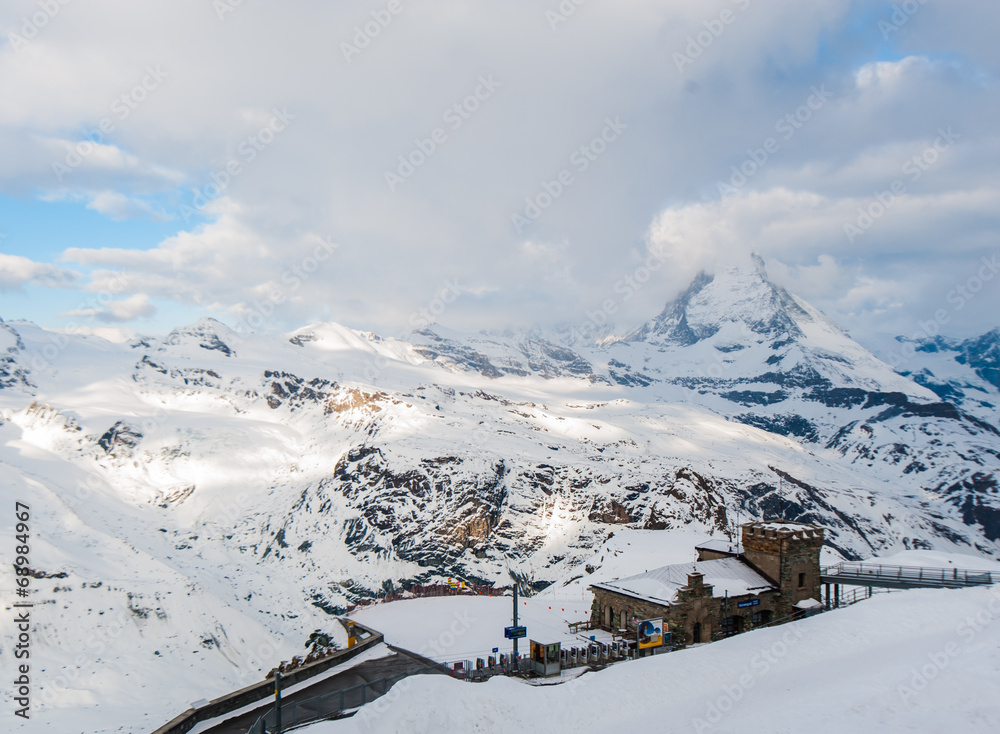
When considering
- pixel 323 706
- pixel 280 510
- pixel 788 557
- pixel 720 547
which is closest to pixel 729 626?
pixel 788 557

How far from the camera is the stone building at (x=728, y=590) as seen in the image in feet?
118

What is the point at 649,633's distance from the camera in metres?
34.8

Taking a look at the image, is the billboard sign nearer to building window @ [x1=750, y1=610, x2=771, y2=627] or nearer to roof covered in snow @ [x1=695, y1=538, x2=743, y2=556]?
building window @ [x1=750, y1=610, x2=771, y2=627]

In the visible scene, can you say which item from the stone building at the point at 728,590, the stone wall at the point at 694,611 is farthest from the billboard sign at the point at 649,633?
the stone wall at the point at 694,611

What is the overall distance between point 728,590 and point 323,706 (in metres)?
25.3

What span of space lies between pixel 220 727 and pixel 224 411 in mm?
189706

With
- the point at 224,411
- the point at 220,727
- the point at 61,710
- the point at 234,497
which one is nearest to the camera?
the point at 220,727

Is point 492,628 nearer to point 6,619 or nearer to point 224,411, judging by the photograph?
point 6,619

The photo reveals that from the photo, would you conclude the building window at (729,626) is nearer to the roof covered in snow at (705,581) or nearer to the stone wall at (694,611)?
the stone wall at (694,611)

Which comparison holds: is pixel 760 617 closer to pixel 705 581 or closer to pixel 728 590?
→ pixel 728 590

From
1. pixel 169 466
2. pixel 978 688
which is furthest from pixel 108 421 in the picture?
pixel 978 688

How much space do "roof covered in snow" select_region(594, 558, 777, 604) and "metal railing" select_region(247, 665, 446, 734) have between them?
16.8 meters

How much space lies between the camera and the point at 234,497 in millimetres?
151625

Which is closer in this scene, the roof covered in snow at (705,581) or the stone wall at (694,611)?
the stone wall at (694,611)
